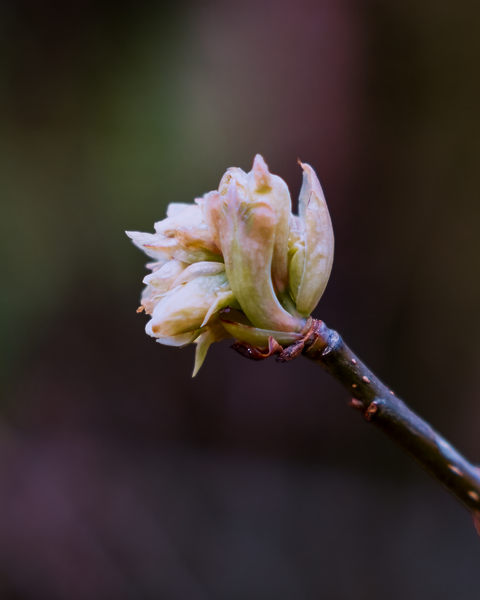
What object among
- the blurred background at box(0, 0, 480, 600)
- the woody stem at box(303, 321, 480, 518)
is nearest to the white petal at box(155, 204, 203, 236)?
the woody stem at box(303, 321, 480, 518)

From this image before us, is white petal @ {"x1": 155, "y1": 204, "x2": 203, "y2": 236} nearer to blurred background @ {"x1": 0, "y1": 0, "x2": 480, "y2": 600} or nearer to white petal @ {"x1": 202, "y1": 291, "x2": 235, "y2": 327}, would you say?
white petal @ {"x1": 202, "y1": 291, "x2": 235, "y2": 327}

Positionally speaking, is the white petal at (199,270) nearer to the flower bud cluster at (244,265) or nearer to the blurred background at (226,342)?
the flower bud cluster at (244,265)

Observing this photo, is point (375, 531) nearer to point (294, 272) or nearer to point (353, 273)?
point (353, 273)

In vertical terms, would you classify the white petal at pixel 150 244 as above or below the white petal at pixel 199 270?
above

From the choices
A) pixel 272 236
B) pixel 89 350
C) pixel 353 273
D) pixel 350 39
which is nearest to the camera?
pixel 272 236

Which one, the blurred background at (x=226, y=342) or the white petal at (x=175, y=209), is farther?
the blurred background at (x=226, y=342)

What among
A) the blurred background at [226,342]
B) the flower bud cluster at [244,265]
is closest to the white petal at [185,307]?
the flower bud cluster at [244,265]

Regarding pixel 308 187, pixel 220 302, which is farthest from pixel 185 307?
pixel 308 187

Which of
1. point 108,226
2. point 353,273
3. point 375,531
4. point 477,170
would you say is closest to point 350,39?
point 477,170
